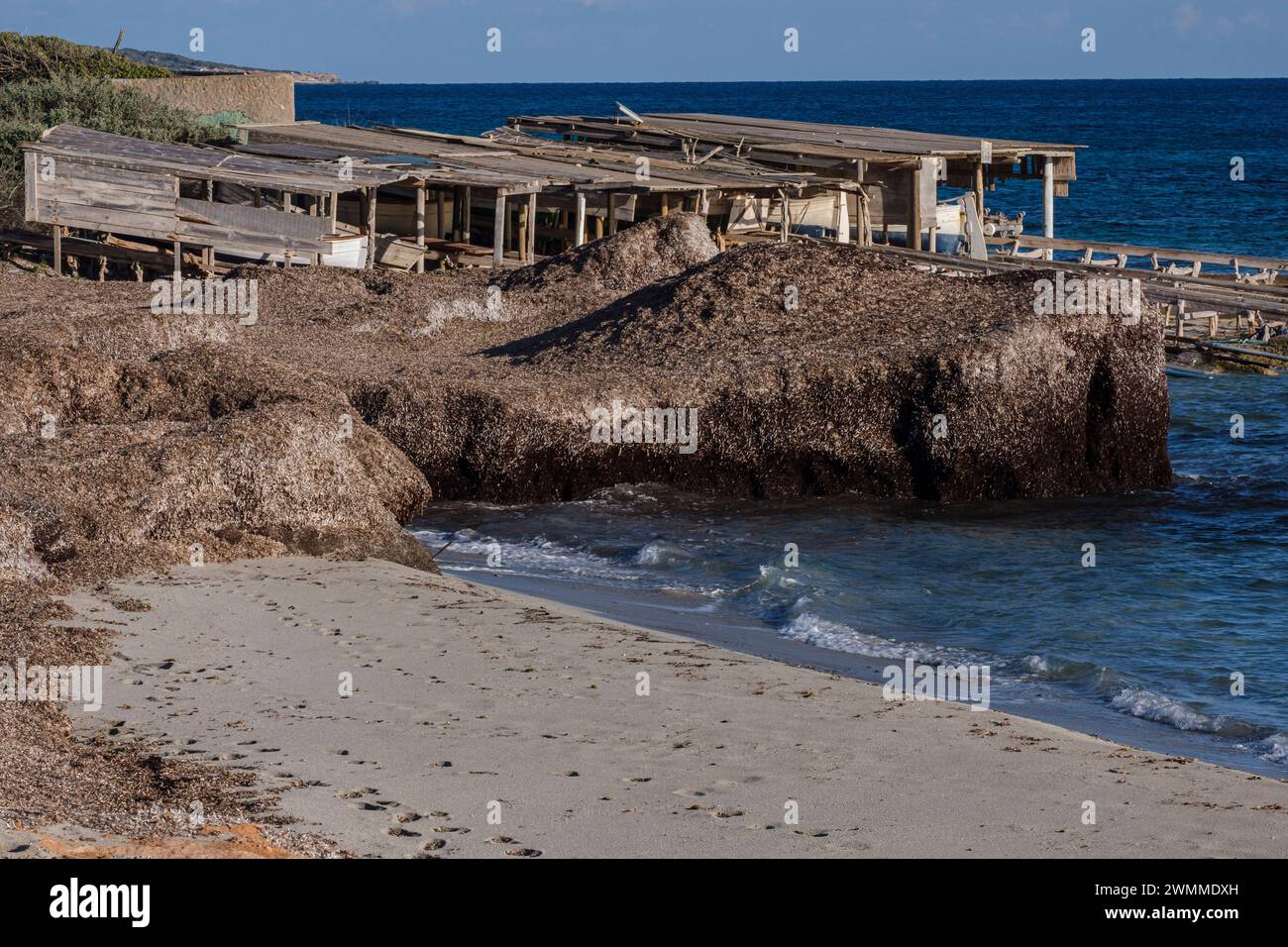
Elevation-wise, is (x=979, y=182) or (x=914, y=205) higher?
(x=979, y=182)

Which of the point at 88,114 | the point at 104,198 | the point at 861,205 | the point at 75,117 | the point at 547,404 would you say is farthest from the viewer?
the point at 88,114

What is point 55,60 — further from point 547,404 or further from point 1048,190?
point 547,404

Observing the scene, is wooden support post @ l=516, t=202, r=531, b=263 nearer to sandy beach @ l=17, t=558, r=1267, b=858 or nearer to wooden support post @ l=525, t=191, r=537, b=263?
wooden support post @ l=525, t=191, r=537, b=263

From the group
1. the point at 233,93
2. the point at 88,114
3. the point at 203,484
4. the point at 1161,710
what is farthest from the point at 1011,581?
the point at 233,93

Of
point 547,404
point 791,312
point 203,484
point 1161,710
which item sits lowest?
point 1161,710

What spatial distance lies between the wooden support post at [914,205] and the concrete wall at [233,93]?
687 inches

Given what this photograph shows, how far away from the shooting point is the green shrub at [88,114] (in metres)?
30.2

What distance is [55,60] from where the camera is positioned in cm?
4166

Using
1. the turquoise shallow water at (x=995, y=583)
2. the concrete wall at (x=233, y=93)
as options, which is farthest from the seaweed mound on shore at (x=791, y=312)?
the concrete wall at (x=233, y=93)

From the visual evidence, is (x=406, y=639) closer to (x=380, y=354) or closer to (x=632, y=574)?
(x=632, y=574)

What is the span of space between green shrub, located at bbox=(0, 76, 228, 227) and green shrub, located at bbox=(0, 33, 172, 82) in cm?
473

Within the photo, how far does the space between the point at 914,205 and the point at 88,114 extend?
60.2 feet

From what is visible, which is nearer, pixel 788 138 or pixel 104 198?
pixel 104 198

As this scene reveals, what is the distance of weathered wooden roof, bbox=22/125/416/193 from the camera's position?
81.4ft
